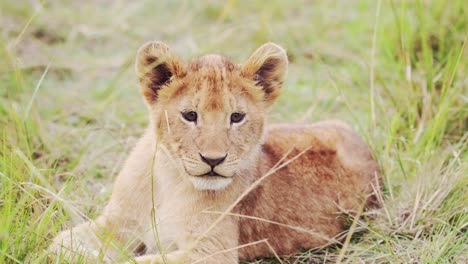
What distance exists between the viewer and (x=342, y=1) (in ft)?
29.2

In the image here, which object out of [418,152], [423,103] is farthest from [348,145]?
[423,103]

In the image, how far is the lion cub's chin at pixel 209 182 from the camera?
3965 millimetres

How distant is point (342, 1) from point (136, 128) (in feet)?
12.8

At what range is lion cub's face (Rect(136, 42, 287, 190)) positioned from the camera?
12.8ft

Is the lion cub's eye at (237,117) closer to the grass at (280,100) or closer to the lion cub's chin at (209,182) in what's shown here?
the lion cub's chin at (209,182)

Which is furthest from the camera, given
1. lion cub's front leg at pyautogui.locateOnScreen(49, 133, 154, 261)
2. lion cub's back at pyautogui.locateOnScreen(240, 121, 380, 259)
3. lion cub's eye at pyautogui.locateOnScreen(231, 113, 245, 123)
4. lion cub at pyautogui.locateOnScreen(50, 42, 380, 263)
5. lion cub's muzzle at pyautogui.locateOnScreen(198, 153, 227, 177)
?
lion cub's back at pyautogui.locateOnScreen(240, 121, 380, 259)

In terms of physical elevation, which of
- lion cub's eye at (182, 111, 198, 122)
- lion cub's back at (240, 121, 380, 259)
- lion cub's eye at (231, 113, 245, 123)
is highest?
lion cub's eye at (182, 111, 198, 122)

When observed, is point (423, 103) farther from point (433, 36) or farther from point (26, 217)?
point (26, 217)

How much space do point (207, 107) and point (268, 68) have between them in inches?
24.1

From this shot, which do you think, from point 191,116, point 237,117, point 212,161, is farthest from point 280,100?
point 212,161

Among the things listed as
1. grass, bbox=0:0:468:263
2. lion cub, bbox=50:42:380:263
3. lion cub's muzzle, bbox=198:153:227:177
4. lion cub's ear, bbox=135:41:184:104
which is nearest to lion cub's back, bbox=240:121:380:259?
lion cub, bbox=50:42:380:263

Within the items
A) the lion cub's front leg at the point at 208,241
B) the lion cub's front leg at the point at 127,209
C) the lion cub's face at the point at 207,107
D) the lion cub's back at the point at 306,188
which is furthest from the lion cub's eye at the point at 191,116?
the lion cub's back at the point at 306,188

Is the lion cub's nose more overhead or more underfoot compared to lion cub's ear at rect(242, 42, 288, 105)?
more underfoot

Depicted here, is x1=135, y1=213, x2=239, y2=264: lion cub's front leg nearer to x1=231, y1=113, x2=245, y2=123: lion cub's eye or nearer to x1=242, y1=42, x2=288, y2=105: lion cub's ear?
x1=231, y1=113, x2=245, y2=123: lion cub's eye
